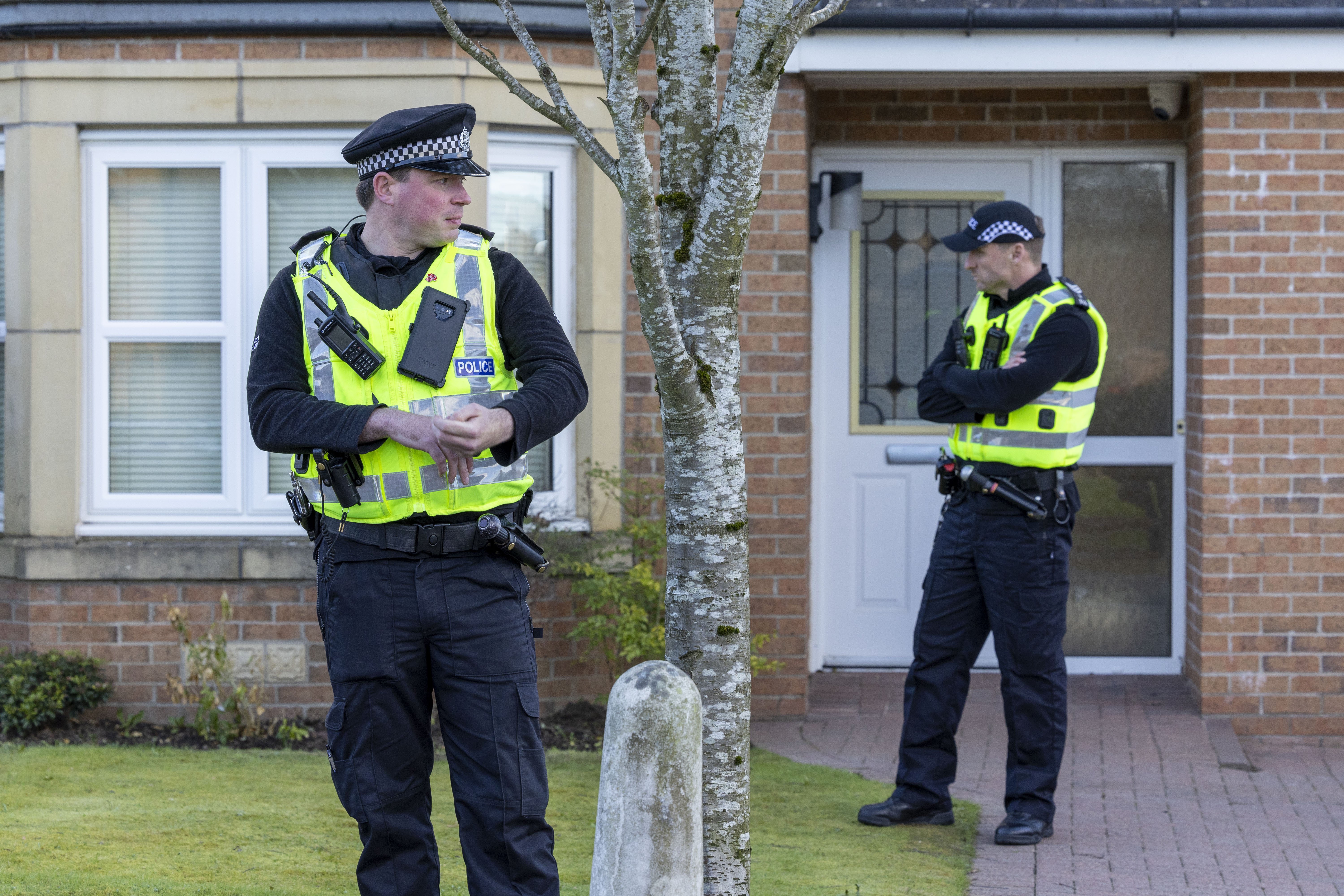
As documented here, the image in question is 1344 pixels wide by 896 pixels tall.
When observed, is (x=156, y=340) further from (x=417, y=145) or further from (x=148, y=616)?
(x=417, y=145)

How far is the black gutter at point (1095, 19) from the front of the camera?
240 inches

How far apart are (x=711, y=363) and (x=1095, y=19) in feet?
12.3

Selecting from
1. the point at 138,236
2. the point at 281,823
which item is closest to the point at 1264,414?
the point at 281,823

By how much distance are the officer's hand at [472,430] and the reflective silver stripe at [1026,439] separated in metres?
2.27

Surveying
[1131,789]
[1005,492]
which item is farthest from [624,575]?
[1131,789]

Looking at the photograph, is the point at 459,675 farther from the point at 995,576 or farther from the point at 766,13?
the point at 995,576

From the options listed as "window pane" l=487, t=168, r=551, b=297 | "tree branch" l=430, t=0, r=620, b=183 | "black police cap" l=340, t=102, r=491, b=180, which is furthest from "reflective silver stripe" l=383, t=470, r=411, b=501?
"window pane" l=487, t=168, r=551, b=297

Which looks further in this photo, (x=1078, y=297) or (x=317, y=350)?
(x=1078, y=297)

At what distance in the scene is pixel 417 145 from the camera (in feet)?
11.0

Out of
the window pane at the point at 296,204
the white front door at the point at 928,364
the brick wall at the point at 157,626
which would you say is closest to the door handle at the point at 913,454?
the white front door at the point at 928,364

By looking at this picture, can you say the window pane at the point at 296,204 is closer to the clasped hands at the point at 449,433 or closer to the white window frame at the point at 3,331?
the white window frame at the point at 3,331

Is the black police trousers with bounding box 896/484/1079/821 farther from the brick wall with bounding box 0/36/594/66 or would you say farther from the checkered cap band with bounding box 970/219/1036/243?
the brick wall with bounding box 0/36/594/66

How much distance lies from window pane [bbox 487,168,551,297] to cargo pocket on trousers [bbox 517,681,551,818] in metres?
3.35

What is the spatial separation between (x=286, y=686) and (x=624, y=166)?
410 cm
